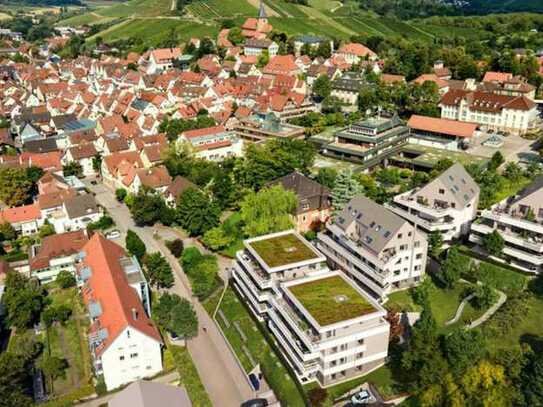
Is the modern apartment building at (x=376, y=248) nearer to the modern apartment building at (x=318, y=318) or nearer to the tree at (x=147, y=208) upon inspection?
the modern apartment building at (x=318, y=318)

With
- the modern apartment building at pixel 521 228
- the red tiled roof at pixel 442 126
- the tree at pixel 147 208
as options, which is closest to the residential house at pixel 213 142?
the tree at pixel 147 208

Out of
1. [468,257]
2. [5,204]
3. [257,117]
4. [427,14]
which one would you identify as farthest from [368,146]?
[427,14]

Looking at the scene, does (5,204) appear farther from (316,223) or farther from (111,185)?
(316,223)

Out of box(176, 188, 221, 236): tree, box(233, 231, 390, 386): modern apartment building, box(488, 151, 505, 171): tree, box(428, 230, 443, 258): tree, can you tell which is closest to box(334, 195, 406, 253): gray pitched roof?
box(233, 231, 390, 386): modern apartment building

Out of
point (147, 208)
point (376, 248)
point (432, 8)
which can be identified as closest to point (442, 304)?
point (376, 248)

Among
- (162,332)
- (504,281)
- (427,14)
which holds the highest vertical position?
(427,14)

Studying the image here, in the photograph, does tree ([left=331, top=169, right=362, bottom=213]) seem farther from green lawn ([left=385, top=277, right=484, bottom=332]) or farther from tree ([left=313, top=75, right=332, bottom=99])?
tree ([left=313, top=75, right=332, bottom=99])

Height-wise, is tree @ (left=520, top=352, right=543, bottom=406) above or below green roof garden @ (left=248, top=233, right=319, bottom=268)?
below
